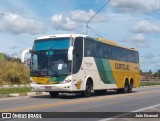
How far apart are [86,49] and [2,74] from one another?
26061 mm

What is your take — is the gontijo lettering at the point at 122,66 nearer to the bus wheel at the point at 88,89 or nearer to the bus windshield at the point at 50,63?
the bus wheel at the point at 88,89

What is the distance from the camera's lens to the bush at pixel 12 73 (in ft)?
159

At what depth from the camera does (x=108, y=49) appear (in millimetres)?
27516

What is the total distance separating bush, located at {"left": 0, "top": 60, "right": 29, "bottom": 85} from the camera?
4839cm

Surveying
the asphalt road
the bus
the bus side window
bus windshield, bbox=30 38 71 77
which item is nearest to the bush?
the bus

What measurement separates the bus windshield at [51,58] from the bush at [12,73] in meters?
25.6

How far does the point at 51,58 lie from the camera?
22.4 metres

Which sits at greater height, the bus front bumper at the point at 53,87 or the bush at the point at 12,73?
the bush at the point at 12,73

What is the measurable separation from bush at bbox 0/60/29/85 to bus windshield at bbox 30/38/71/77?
2560 centimetres

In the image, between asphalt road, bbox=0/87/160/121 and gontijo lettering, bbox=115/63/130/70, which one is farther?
gontijo lettering, bbox=115/63/130/70

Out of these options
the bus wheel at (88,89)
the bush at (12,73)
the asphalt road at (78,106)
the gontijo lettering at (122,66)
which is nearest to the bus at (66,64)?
the bus wheel at (88,89)

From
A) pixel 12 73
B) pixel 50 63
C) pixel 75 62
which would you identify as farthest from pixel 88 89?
pixel 12 73

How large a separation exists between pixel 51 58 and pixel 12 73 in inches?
1072

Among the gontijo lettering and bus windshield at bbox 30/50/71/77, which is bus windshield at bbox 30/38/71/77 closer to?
bus windshield at bbox 30/50/71/77
